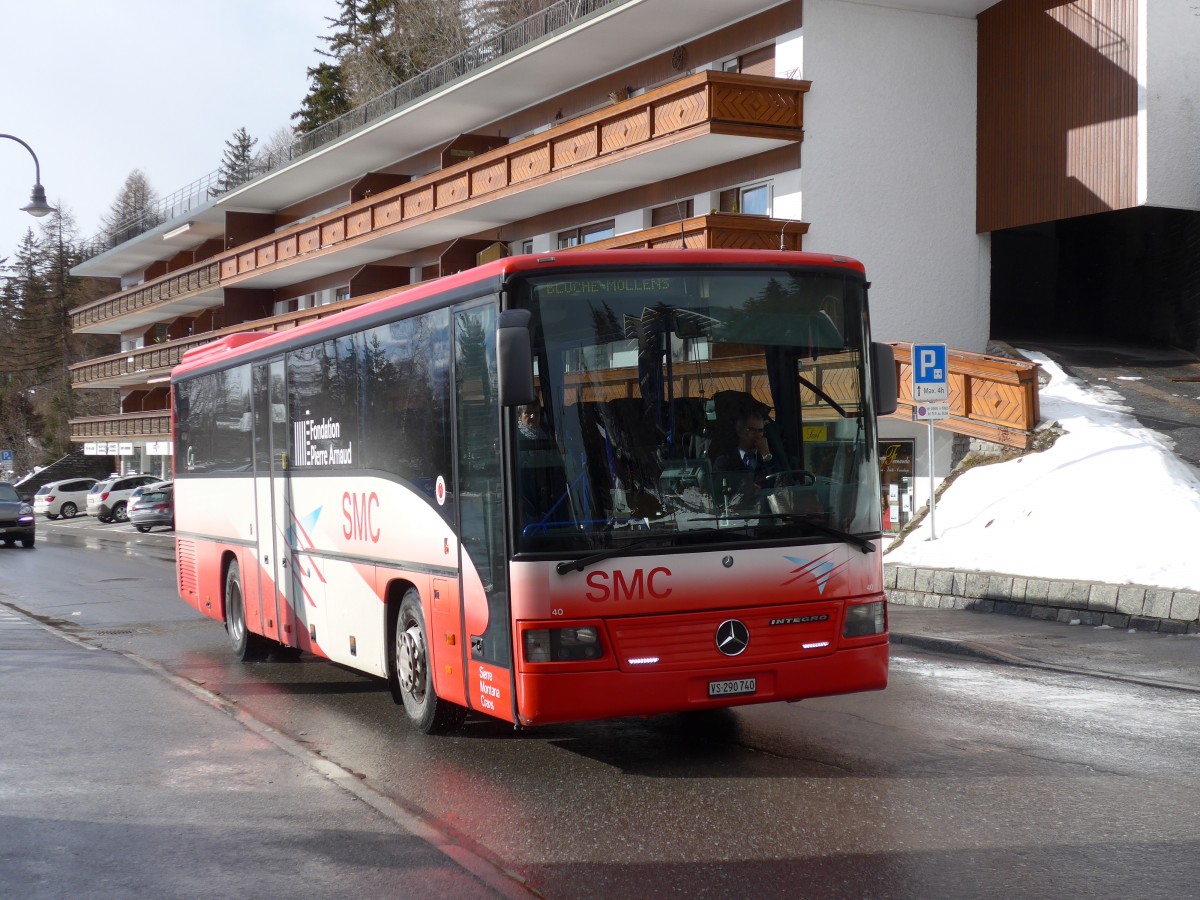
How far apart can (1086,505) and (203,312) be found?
5071 centimetres

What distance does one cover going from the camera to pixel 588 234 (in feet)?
109

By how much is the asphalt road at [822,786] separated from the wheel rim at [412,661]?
293mm

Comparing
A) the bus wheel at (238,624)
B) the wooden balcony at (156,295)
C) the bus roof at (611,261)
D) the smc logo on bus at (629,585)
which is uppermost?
the wooden balcony at (156,295)

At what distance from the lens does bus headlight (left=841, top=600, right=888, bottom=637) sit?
770cm

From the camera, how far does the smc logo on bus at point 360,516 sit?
9.40 metres

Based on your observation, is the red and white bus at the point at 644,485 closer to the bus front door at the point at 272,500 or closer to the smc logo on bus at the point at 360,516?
the smc logo on bus at the point at 360,516

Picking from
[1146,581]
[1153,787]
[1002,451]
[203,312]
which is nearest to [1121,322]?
[1002,451]

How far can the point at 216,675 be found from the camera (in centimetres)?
1191

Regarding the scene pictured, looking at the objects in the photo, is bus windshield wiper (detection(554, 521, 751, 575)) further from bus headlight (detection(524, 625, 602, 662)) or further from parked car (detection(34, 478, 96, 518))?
parked car (detection(34, 478, 96, 518))

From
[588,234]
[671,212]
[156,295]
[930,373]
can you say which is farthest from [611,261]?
[156,295]

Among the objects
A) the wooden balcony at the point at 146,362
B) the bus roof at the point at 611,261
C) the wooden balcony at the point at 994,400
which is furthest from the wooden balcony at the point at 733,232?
the wooden balcony at the point at 146,362

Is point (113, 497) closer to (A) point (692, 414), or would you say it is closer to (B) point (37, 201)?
(B) point (37, 201)

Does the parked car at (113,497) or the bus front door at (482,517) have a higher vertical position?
the bus front door at (482,517)

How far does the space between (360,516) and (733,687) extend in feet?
11.2
